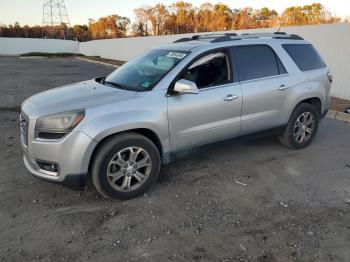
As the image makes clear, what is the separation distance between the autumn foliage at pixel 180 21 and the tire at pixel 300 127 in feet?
194

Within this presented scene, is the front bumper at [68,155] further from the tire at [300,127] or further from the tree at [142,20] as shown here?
the tree at [142,20]

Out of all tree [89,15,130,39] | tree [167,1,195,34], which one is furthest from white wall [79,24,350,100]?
tree [89,15,130,39]

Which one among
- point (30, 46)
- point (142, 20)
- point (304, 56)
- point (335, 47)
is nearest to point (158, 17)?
point (142, 20)

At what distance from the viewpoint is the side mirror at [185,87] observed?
3.99m

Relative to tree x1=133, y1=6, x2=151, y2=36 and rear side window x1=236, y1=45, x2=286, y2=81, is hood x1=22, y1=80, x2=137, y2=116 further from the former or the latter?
tree x1=133, y1=6, x2=151, y2=36

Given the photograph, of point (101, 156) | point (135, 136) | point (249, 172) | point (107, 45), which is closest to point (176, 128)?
point (135, 136)

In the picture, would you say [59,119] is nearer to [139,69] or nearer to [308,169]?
[139,69]

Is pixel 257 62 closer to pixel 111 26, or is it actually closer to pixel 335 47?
pixel 335 47

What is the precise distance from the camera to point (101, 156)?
12.1 ft

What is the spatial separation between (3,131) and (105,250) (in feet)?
15.0

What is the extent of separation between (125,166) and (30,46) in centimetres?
5371

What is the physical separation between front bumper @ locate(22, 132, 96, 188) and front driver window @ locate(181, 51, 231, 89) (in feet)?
4.99

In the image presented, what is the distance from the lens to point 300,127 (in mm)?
5664

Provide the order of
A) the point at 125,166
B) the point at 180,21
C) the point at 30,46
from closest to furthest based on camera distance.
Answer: the point at 125,166 < the point at 30,46 < the point at 180,21
